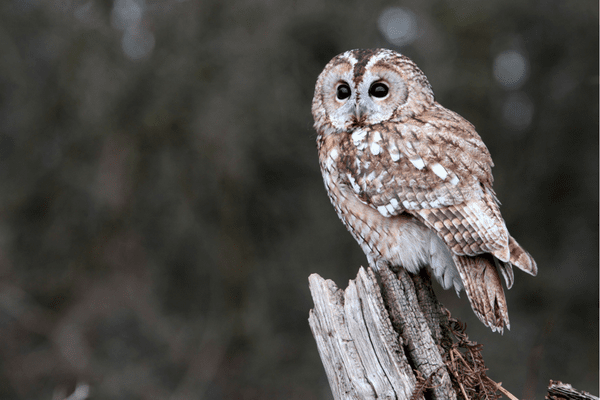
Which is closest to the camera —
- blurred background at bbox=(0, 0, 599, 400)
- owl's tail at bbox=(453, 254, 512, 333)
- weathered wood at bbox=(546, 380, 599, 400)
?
weathered wood at bbox=(546, 380, 599, 400)

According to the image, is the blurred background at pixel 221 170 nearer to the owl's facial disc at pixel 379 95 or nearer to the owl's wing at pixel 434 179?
the owl's facial disc at pixel 379 95

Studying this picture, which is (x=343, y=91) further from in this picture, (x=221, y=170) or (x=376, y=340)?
(x=221, y=170)

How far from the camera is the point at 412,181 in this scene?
136 cm

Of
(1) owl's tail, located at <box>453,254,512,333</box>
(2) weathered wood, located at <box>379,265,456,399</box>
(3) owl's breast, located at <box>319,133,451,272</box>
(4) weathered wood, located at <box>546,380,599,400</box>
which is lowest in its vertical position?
(4) weathered wood, located at <box>546,380,599,400</box>

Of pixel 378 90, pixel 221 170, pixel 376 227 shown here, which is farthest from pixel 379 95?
pixel 221 170

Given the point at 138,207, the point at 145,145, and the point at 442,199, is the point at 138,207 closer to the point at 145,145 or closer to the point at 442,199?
the point at 145,145

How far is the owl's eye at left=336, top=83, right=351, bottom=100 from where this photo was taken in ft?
5.25

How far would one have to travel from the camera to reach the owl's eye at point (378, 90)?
153 cm

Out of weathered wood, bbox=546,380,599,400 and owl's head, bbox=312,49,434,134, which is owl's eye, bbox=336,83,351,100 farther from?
weathered wood, bbox=546,380,599,400

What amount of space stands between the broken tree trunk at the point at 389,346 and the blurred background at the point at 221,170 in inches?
74.5

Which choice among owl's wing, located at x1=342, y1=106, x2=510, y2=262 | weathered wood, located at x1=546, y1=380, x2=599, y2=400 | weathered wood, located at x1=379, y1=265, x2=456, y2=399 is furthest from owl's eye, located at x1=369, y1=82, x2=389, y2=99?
weathered wood, located at x1=546, y1=380, x2=599, y2=400

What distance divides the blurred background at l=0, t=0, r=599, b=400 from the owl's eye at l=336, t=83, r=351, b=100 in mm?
1415

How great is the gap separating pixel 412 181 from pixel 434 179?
2.7 inches

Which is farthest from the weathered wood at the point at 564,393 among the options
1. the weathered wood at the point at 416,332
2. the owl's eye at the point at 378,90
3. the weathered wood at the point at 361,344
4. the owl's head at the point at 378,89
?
the owl's eye at the point at 378,90
